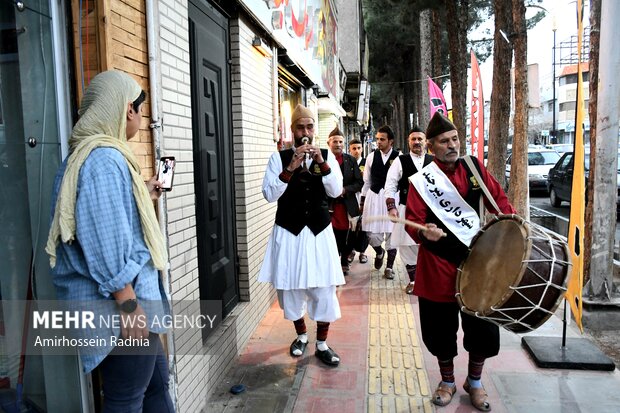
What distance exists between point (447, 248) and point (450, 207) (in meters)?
0.29

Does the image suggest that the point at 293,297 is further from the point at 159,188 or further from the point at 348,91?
the point at 348,91

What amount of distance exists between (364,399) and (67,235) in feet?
8.12

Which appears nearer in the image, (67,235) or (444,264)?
(67,235)

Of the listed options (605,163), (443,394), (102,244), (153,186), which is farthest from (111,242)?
(605,163)

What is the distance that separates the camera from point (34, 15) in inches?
87.2

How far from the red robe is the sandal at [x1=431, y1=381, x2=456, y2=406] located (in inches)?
26.6

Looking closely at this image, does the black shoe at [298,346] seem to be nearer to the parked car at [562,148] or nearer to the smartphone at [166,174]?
the smartphone at [166,174]

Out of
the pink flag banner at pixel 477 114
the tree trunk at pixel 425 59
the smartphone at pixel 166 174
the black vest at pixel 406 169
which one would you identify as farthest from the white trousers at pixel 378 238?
the tree trunk at pixel 425 59

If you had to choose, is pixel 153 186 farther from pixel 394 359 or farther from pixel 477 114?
pixel 477 114

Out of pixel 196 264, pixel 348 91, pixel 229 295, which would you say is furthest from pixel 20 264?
pixel 348 91

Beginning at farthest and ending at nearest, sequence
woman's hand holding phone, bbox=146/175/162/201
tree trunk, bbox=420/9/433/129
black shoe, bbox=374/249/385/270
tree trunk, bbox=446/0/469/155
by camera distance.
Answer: tree trunk, bbox=420/9/433/129 → tree trunk, bbox=446/0/469/155 → black shoe, bbox=374/249/385/270 → woman's hand holding phone, bbox=146/175/162/201

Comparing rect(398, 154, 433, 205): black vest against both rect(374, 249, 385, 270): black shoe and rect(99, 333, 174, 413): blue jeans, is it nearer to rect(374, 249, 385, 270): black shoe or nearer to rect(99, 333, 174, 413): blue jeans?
rect(374, 249, 385, 270): black shoe

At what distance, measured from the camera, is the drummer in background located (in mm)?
3285

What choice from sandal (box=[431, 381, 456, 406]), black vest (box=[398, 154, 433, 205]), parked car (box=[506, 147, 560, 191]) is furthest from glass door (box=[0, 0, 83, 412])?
parked car (box=[506, 147, 560, 191])
